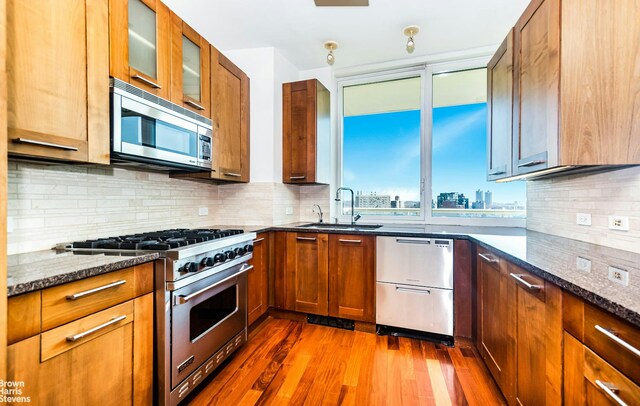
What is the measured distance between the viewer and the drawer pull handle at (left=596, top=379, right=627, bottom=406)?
2.44 feet

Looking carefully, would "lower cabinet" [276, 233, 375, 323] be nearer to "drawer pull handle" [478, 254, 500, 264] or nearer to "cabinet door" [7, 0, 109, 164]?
"drawer pull handle" [478, 254, 500, 264]

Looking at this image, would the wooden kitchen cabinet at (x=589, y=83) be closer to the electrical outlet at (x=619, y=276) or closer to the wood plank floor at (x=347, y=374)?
the electrical outlet at (x=619, y=276)

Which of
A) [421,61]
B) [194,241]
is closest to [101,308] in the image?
[194,241]

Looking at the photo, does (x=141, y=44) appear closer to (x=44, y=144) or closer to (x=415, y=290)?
(x=44, y=144)

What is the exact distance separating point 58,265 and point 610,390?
198cm

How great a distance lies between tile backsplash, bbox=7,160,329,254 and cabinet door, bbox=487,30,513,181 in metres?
2.05

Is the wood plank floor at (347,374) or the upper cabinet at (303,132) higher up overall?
the upper cabinet at (303,132)

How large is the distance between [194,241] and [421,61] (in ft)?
9.88

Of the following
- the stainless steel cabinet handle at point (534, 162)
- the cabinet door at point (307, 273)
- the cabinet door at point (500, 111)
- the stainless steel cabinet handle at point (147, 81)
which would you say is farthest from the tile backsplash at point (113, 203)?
the stainless steel cabinet handle at point (534, 162)

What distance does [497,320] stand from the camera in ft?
5.53

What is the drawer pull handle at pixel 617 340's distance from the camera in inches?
27.3

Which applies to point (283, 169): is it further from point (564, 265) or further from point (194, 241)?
point (564, 265)

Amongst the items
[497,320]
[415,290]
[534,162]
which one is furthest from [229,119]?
[497,320]

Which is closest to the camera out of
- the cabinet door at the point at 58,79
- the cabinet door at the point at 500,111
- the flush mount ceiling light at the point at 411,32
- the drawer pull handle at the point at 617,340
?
the drawer pull handle at the point at 617,340
